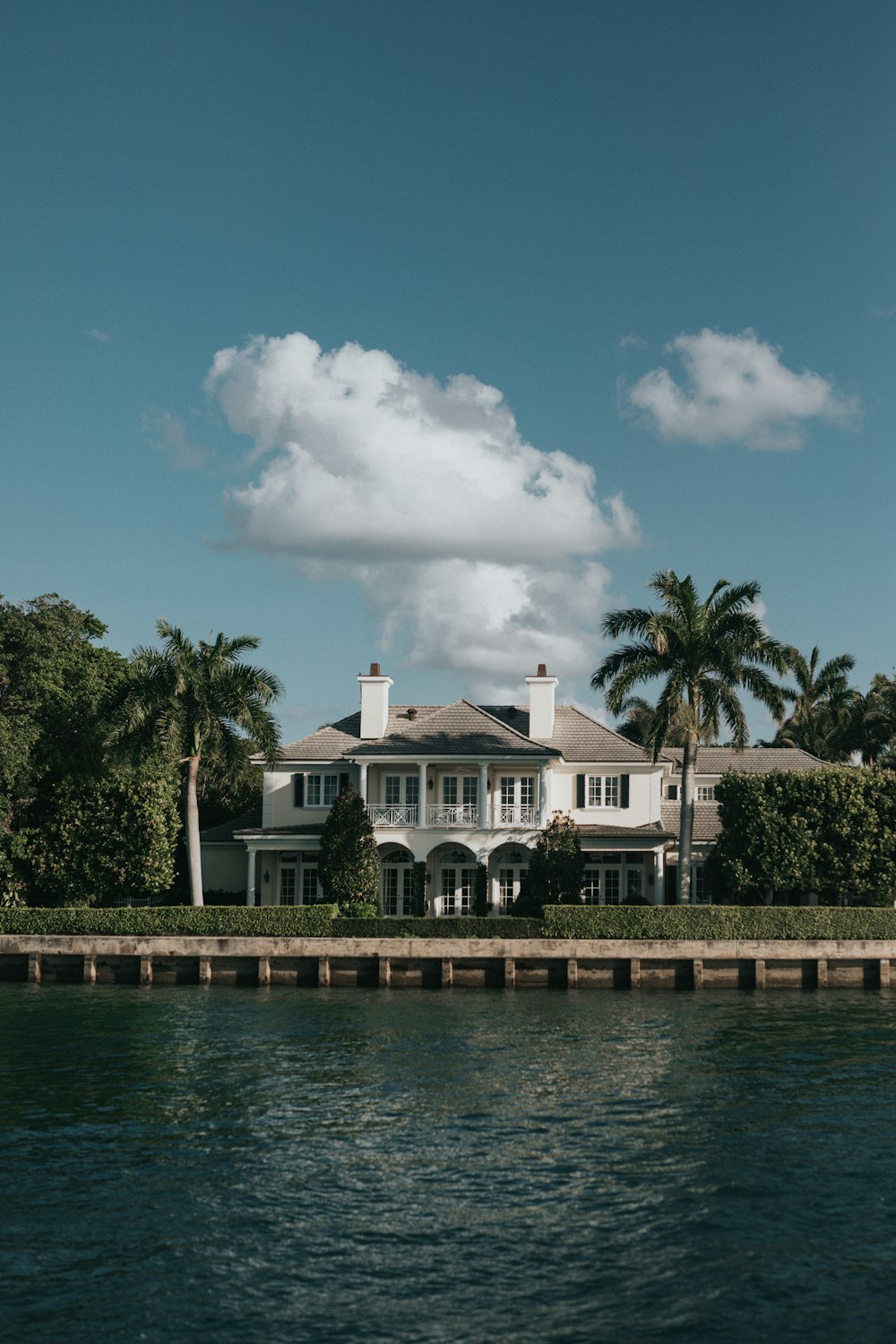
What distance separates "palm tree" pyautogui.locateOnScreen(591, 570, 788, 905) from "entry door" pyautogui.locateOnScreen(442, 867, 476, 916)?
35.6 feet

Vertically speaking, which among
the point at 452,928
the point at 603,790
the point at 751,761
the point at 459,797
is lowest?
the point at 452,928

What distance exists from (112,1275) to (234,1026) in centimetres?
1804

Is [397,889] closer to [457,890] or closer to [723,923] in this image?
[457,890]

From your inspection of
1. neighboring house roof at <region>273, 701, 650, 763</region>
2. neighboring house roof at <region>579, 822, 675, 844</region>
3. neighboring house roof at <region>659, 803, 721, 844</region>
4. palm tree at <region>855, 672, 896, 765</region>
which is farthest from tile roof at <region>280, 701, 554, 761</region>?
palm tree at <region>855, 672, 896, 765</region>

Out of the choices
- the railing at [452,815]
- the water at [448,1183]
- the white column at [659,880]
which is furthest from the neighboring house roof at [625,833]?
the water at [448,1183]

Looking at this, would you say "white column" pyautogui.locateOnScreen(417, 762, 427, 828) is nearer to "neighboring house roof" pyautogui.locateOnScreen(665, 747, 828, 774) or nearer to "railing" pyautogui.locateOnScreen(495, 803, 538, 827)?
"railing" pyautogui.locateOnScreen(495, 803, 538, 827)

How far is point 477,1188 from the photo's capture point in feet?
58.9

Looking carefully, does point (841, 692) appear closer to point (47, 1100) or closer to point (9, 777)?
point (9, 777)

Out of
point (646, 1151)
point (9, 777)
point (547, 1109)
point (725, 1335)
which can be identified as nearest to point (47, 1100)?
point (547, 1109)

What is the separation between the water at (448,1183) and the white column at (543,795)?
2051 centimetres

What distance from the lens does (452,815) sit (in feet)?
174

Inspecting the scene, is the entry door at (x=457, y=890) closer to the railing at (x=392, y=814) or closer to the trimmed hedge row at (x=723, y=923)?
the railing at (x=392, y=814)

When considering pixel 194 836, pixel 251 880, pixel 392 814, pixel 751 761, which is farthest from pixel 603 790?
pixel 194 836

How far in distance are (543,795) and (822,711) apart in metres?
29.3
